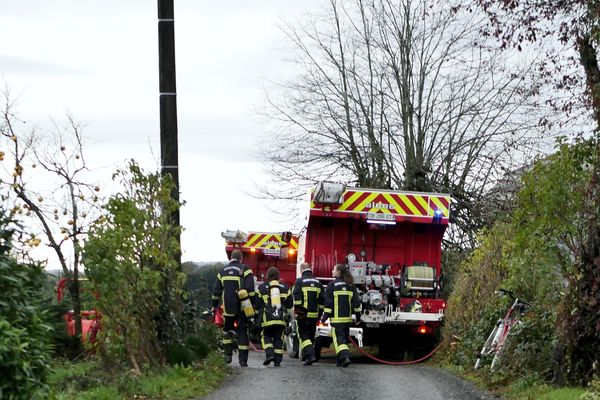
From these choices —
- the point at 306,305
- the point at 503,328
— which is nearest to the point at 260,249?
the point at 306,305

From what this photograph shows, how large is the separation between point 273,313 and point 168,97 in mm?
4077

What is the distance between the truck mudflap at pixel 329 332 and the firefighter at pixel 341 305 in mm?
954

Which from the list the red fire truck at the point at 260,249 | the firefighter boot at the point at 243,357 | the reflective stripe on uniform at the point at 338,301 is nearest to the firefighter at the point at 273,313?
the firefighter boot at the point at 243,357

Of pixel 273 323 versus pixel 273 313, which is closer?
pixel 273 323

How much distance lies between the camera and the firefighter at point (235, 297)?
1602 centimetres

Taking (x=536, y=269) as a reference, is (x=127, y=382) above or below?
below

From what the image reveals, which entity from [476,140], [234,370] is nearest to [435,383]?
[234,370]

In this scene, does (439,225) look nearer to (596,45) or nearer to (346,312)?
(346,312)

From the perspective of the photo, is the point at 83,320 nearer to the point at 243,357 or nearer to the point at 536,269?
the point at 243,357

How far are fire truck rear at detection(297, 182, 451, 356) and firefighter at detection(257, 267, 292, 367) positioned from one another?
1.05 meters

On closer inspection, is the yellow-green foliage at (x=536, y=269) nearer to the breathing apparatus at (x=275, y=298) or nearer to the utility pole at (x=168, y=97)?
the breathing apparatus at (x=275, y=298)

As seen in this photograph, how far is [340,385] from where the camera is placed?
506 inches

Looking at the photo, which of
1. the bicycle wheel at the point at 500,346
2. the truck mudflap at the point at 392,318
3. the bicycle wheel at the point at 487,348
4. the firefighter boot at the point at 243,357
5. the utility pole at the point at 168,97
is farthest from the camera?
the truck mudflap at the point at 392,318

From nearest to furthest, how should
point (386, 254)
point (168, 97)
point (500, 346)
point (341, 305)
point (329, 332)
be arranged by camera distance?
point (500, 346)
point (168, 97)
point (341, 305)
point (329, 332)
point (386, 254)
